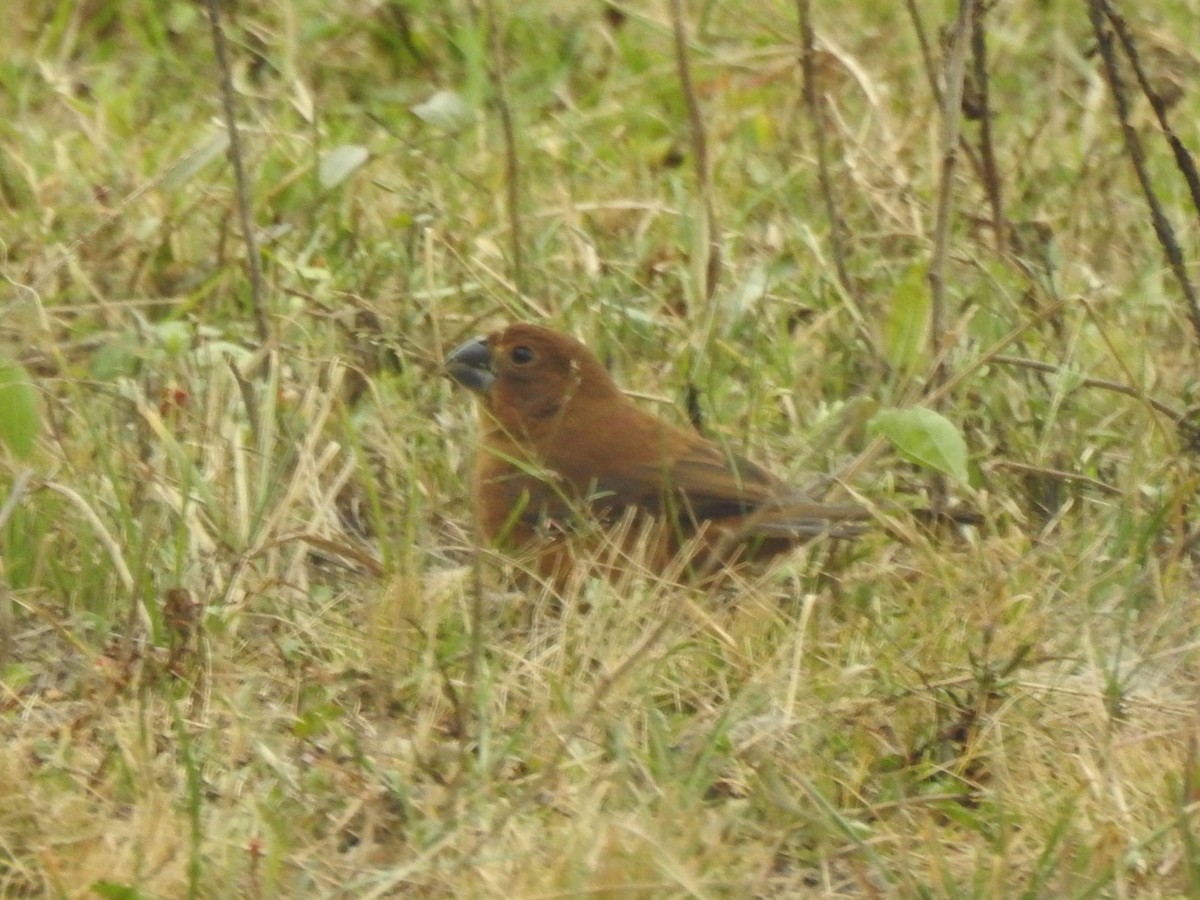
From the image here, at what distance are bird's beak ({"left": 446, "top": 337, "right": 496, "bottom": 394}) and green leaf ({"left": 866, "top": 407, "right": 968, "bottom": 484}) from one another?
1.27 meters

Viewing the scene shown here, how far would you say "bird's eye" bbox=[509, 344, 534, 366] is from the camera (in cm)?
500

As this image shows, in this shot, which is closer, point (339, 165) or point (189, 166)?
point (189, 166)

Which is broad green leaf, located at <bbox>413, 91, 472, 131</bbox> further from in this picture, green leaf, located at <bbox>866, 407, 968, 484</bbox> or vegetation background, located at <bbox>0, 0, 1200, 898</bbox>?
green leaf, located at <bbox>866, 407, 968, 484</bbox>

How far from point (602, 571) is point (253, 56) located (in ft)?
9.57

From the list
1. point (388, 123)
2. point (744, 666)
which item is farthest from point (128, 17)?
point (744, 666)

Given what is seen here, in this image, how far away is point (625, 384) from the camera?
5359 millimetres

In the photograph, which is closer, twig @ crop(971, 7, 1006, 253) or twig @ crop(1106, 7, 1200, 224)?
twig @ crop(1106, 7, 1200, 224)

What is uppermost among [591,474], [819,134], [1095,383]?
[819,134]

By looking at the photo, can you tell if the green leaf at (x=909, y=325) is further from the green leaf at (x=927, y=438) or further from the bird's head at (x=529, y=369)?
the green leaf at (x=927, y=438)

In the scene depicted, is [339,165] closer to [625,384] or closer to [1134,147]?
[625,384]

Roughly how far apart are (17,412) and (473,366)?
1304mm

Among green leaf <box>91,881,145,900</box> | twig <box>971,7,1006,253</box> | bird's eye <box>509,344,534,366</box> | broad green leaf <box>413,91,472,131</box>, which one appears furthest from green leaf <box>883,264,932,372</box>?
green leaf <box>91,881,145,900</box>

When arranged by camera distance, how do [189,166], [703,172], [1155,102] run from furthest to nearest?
[189,166]
[703,172]
[1155,102]

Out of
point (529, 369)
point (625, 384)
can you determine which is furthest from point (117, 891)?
point (625, 384)
